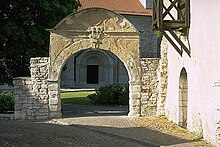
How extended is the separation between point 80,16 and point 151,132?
544 centimetres

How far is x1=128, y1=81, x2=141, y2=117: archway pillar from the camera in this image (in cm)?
1486

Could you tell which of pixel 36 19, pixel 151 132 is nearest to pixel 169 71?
pixel 151 132

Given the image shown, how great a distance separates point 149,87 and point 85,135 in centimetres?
478

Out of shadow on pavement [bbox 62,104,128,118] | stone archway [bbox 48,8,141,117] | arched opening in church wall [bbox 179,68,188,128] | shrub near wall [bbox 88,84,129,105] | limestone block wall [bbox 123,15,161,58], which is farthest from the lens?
limestone block wall [bbox 123,15,161,58]

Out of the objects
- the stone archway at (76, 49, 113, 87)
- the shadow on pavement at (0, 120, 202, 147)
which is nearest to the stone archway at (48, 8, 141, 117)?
the shadow on pavement at (0, 120, 202, 147)

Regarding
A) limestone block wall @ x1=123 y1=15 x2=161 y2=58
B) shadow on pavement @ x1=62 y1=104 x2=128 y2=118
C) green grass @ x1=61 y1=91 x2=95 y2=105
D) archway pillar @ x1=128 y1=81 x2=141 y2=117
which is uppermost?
limestone block wall @ x1=123 y1=15 x2=161 y2=58

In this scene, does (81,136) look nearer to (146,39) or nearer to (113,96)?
(113,96)

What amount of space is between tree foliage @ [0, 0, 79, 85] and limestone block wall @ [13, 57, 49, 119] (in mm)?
2888

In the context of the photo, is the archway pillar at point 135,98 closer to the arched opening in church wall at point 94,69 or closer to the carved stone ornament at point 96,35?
the carved stone ornament at point 96,35

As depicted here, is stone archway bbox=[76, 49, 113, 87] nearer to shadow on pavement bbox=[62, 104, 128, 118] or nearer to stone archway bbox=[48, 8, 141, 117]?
shadow on pavement bbox=[62, 104, 128, 118]

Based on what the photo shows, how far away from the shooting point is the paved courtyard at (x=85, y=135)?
9.53 m

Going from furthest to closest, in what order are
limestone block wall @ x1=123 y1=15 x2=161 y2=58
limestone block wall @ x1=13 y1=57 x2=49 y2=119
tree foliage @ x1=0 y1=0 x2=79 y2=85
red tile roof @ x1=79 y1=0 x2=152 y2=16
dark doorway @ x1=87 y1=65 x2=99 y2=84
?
dark doorway @ x1=87 y1=65 x2=99 y2=84
limestone block wall @ x1=123 y1=15 x2=161 y2=58
red tile roof @ x1=79 y1=0 x2=152 y2=16
tree foliage @ x1=0 y1=0 x2=79 y2=85
limestone block wall @ x1=13 y1=57 x2=49 y2=119

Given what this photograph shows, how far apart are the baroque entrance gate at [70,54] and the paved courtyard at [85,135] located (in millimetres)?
978

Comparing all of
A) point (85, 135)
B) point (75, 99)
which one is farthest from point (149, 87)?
point (75, 99)
